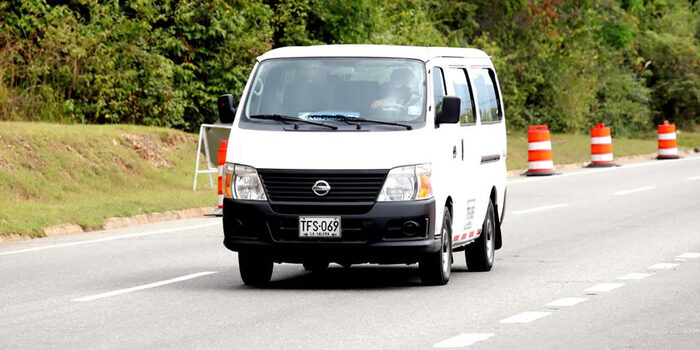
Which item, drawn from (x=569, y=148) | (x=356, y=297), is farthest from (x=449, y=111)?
(x=569, y=148)

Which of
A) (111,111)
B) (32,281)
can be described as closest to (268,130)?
(32,281)

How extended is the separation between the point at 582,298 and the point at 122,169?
14785mm

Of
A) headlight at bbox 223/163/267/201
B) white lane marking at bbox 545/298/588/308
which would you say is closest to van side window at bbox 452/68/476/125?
headlight at bbox 223/163/267/201

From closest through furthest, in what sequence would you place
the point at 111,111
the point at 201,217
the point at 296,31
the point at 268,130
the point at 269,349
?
the point at 269,349 < the point at 268,130 < the point at 201,217 < the point at 111,111 < the point at 296,31

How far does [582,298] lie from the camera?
1241cm

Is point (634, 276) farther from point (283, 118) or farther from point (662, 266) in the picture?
point (283, 118)

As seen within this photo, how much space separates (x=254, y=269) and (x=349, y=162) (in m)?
1.43

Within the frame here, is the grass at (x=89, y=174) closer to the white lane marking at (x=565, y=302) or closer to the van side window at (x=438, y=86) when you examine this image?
the van side window at (x=438, y=86)

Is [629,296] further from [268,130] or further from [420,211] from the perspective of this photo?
[268,130]

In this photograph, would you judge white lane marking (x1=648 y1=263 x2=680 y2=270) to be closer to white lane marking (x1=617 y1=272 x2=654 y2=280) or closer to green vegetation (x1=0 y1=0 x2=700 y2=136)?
white lane marking (x1=617 y1=272 x2=654 y2=280)

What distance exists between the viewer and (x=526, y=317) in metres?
11.2

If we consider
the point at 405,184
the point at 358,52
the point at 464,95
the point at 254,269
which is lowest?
the point at 254,269

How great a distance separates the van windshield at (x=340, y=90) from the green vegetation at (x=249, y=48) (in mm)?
15439

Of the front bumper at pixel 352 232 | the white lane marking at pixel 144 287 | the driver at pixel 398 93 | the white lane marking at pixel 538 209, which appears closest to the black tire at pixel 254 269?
the front bumper at pixel 352 232
